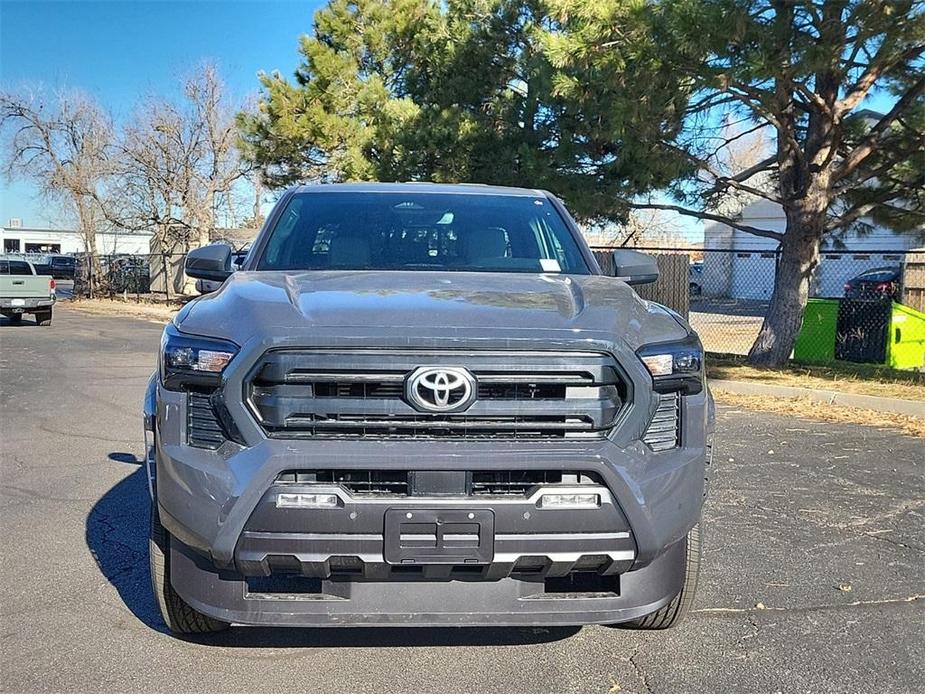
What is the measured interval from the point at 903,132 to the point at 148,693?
454 inches

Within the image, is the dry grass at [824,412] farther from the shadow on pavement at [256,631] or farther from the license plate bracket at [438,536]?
the license plate bracket at [438,536]

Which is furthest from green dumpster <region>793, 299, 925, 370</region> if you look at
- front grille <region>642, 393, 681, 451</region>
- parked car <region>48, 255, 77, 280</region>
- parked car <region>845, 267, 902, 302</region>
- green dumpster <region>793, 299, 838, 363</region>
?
parked car <region>48, 255, 77, 280</region>

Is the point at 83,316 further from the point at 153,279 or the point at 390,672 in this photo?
the point at 390,672

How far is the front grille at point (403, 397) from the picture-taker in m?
2.75

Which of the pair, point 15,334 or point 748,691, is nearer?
point 748,691

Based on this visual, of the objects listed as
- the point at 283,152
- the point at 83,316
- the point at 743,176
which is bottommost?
the point at 83,316

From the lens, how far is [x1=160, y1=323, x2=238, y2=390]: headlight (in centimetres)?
279

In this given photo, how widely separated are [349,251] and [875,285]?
826 inches

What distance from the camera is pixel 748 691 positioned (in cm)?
309

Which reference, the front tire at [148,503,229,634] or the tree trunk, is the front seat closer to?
the front tire at [148,503,229,634]

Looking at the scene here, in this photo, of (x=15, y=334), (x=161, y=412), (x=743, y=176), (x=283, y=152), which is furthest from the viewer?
(x=283, y=152)

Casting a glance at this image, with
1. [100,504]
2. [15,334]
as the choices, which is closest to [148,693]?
[100,504]

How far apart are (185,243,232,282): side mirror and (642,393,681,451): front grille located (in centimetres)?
228

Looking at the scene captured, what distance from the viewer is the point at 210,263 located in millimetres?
4172
